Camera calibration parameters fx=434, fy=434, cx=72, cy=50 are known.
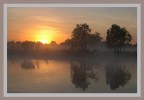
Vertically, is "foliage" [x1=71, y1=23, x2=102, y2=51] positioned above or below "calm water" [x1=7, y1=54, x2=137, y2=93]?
above

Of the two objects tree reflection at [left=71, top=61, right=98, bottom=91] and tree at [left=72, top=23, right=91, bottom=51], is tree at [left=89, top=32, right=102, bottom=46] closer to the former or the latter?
tree at [left=72, top=23, right=91, bottom=51]

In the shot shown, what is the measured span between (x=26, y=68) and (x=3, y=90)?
314mm

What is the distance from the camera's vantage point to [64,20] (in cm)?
429

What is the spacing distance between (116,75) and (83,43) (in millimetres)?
456

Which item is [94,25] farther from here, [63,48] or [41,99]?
[41,99]

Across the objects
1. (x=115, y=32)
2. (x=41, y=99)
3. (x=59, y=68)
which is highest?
(x=115, y=32)

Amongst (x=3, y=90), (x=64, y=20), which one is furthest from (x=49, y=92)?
(x=64, y=20)

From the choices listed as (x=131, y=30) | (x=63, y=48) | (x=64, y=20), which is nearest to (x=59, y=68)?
(x=63, y=48)

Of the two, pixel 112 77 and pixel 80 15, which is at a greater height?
pixel 80 15

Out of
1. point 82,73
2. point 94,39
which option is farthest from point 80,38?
point 82,73

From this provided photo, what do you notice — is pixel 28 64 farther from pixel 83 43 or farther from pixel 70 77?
pixel 83 43

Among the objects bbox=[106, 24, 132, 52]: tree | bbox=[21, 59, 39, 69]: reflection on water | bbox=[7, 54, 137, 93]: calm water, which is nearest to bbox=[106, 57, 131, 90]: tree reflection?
bbox=[7, 54, 137, 93]: calm water

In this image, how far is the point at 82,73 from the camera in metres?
4.30

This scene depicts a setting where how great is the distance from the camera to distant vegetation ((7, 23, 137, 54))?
4.29 m
